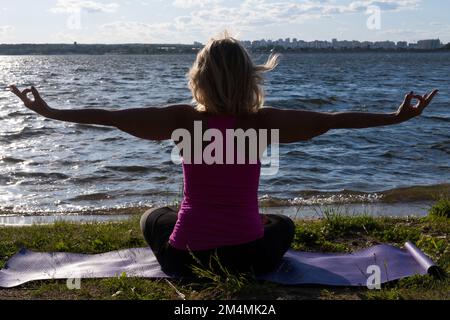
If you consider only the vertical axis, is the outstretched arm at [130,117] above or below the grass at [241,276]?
above

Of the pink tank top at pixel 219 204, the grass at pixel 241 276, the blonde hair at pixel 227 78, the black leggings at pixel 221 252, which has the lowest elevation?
the grass at pixel 241 276

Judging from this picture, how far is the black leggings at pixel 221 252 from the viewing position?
4.10 metres

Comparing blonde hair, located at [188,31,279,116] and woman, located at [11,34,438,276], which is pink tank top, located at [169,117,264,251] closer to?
woman, located at [11,34,438,276]

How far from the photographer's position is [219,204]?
4.01 meters

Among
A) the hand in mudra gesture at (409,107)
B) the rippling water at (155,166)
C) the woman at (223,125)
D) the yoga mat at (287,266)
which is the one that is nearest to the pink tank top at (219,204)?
the woman at (223,125)

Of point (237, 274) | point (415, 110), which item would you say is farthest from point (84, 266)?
point (415, 110)

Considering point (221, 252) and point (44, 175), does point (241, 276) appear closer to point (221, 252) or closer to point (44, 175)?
point (221, 252)

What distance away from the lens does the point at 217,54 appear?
3873 mm

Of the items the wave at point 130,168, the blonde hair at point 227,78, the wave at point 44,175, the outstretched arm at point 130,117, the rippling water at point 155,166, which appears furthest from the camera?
the wave at point 130,168

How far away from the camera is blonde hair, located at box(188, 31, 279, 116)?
3.87 meters

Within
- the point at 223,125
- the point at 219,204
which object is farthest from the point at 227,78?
the point at 219,204

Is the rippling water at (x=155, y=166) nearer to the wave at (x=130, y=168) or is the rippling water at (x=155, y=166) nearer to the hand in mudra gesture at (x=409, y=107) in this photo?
the wave at (x=130, y=168)
